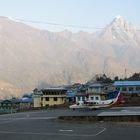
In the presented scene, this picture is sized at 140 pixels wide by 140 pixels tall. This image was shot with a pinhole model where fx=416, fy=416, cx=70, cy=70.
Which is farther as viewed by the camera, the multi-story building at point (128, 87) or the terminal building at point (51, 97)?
the terminal building at point (51, 97)

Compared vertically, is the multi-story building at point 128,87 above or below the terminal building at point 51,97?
above

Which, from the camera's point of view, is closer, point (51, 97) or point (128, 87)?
point (128, 87)

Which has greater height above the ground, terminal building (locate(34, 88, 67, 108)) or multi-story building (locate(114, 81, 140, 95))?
multi-story building (locate(114, 81, 140, 95))

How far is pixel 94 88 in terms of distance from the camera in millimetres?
100125

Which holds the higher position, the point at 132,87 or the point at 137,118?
the point at 132,87

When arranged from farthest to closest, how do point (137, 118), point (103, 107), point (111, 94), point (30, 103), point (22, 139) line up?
point (30, 103), point (111, 94), point (103, 107), point (137, 118), point (22, 139)

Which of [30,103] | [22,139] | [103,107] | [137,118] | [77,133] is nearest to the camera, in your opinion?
[22,139]

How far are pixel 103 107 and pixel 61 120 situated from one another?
1105 inches

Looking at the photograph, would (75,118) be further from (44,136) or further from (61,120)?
(44,136)

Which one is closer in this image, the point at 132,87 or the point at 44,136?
the point at 44,136

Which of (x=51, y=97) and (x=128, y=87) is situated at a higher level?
(x=128, y=87)

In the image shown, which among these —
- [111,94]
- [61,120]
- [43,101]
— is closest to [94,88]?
[111,94]

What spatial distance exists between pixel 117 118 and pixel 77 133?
418 inches

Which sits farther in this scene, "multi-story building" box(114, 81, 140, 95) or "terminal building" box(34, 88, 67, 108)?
"terminal building" box(34, 88, 67, 108)
